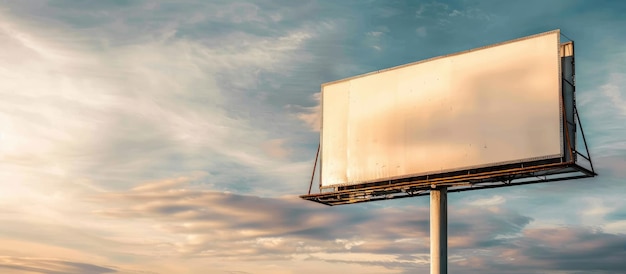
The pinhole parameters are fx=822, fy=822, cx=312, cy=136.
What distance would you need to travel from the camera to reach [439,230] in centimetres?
3822

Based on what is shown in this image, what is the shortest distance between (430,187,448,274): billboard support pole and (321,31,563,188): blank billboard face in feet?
4.65

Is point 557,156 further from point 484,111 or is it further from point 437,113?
point 437,113

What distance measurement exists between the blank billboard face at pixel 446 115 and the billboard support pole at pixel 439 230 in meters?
1.42

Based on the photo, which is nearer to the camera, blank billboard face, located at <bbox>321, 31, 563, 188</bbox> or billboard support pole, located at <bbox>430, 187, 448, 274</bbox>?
blank billboard face, located at <bbox>321, 31, 563, 188</bbox>

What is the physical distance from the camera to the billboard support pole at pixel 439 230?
38.0 m

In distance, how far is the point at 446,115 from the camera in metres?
38.2

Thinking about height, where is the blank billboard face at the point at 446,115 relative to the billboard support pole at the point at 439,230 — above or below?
above

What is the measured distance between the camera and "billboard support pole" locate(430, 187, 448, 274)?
37969 millimetres

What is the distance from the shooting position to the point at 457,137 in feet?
123

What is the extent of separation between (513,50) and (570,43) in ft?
7.88

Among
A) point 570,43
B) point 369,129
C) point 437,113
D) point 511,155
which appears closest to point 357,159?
point 369,129

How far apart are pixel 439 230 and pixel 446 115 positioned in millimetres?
5355

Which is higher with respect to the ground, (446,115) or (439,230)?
(446,115)

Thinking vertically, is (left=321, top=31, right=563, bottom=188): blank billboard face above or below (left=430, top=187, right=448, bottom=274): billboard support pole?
above
